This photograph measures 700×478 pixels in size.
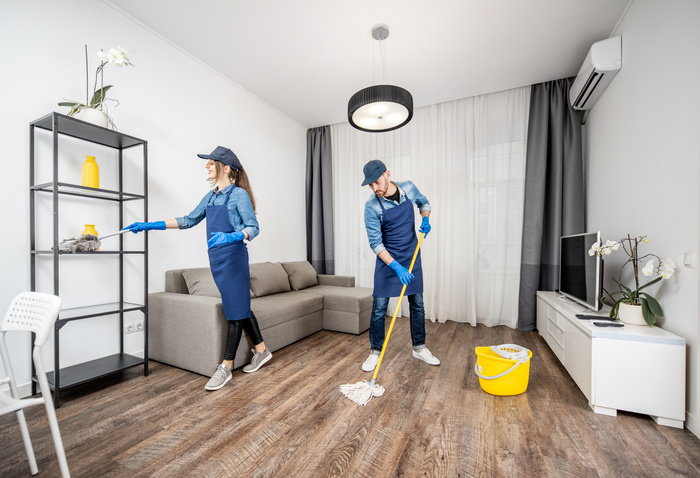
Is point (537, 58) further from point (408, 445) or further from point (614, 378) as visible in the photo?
point (408, 445)

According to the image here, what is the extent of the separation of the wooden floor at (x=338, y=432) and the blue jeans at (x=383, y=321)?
249 mm

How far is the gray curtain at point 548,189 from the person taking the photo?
3150mm

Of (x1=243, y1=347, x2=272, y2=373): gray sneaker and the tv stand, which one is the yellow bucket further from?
(x1=243, y1=347, x2=272, y2=373): gray sneaker

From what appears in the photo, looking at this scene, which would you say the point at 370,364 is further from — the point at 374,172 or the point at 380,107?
the point at 380,107

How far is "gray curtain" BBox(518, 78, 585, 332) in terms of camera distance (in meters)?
3.15

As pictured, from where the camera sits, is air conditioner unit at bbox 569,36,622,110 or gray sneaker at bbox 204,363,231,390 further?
air conditioner unit at bbox 569,36,622,110

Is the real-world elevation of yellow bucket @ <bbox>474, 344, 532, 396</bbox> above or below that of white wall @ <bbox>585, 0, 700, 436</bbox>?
below

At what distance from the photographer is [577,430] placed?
4.98 feet

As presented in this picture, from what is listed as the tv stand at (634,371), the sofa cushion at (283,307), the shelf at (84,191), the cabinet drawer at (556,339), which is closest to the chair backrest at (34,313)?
the shelf at (84,191)

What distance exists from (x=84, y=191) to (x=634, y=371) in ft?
11.5

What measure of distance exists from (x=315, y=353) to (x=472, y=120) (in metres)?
3.15

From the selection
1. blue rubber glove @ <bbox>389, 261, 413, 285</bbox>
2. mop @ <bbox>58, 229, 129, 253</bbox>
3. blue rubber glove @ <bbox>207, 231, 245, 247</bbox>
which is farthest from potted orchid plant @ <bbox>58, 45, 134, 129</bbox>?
blue rubber glove @ <bbox>389, 261, 413, 285</bbox>

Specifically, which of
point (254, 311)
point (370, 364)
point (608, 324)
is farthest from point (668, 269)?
point (254, 311)

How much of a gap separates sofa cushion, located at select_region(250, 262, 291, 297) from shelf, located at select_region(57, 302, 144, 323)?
1.04 meters
